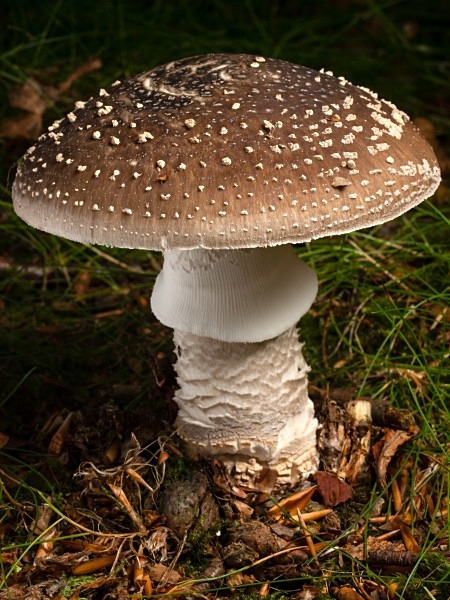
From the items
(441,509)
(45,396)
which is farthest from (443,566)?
(45,396)

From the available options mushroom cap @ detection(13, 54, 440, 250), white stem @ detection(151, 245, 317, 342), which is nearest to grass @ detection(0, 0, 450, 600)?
white stem @ detection(151, 245, 317, 342)

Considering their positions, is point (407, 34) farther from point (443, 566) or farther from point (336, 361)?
point (443, 566)

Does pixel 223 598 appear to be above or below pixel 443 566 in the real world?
below

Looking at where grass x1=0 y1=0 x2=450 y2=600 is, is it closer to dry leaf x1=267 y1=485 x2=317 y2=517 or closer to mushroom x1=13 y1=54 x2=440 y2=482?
dry leaf x1=267 y1=485 x2=317 y2=517

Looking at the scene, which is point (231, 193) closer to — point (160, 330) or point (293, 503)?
point (293, 503)

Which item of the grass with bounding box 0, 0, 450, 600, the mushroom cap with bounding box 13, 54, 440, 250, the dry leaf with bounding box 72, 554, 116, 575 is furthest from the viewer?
the grass with bounding box 0, 0, 450, 600
